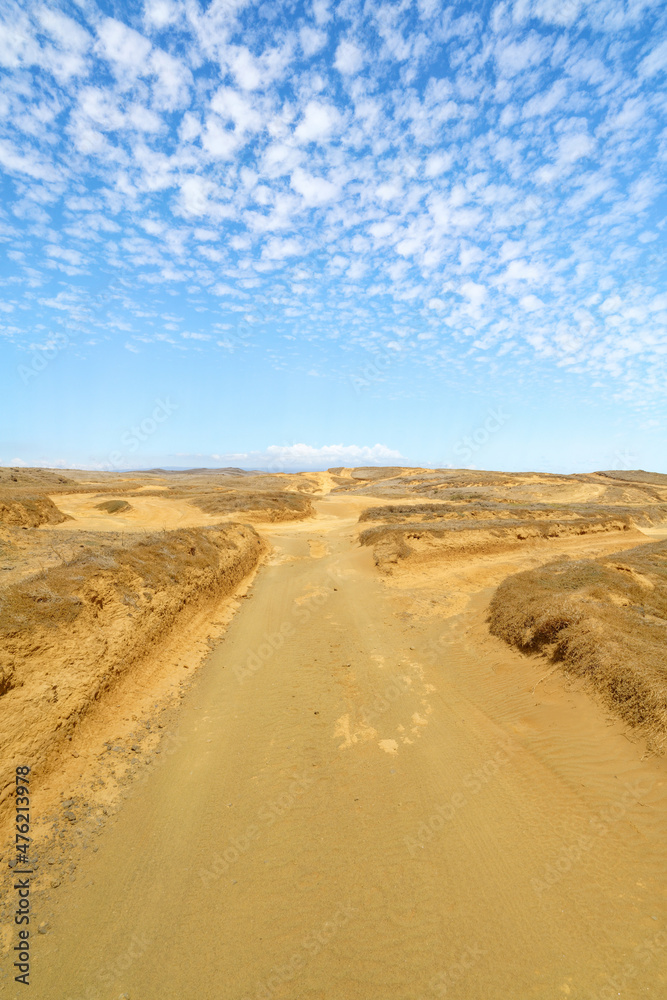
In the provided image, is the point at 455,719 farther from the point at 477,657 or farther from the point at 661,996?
the point at 661,996

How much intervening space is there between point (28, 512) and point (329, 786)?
28.2 metres

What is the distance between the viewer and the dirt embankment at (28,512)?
25203 millimetres

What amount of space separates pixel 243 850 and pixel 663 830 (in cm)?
629

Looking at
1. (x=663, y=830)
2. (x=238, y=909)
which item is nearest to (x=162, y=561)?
(x=238, y=909)

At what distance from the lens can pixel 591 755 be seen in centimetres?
770

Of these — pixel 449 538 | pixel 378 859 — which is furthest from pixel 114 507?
pixel 378 859

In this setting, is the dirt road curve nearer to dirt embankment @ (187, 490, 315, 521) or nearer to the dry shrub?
the dry shrub

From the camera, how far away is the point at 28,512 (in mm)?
26734

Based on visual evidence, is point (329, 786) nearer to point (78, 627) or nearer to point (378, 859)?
point (378, 859)

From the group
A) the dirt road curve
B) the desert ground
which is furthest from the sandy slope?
the dirt road curve

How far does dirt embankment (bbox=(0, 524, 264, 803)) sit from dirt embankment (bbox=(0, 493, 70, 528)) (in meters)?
15.1

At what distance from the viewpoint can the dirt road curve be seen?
459cm

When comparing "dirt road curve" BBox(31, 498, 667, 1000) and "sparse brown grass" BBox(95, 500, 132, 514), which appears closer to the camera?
"dirt road curve" BBox(31, 498, 667, 1000)

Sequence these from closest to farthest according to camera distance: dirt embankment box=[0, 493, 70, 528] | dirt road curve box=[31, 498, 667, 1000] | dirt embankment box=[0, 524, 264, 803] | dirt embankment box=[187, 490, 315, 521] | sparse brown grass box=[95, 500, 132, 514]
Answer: dirt road curve box=[31, 498, 667, 1000] → dirt embankment box=[0, 524, 264, 803] → dirt embankment box=[0, 493, 70, 528] → sparse brown grass box=[95, 500, 132, 514] → dirt embankment box=[187, 490, 315, 521]
